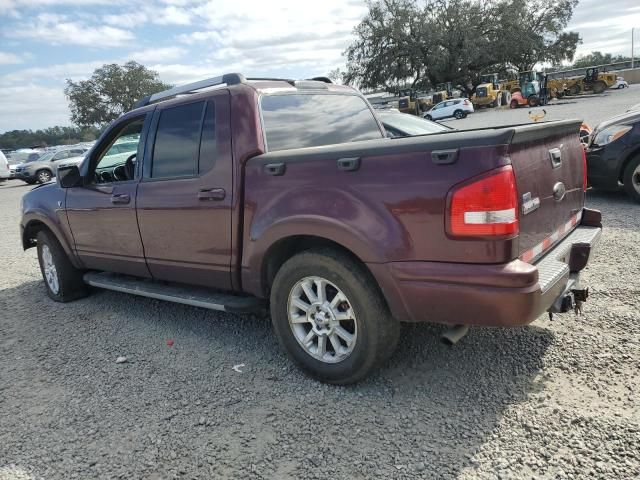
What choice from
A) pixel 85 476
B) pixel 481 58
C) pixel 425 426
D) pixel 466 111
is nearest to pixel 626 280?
pixel 425 426

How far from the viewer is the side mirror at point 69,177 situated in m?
4.89

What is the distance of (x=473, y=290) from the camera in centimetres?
266

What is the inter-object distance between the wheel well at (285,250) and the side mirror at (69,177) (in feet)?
7.98

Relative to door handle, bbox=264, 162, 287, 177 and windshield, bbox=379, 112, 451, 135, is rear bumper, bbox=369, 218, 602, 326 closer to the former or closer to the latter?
door handle, bbox=264, 162, 287, 177

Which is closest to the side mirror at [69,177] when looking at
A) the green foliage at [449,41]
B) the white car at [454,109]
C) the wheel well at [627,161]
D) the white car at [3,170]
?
the wheel well at [627,161]

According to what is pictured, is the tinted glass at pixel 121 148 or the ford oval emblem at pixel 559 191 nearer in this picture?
the ford oval emblem at pixel 559 191

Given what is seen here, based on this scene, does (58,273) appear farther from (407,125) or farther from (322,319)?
(407,125)

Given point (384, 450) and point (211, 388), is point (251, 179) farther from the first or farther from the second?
point (384, 450)

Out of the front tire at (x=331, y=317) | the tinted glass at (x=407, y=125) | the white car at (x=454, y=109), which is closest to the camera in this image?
the front tire at (x=331, y=317)

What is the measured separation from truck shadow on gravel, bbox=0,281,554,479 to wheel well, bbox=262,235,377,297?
648 millimetres

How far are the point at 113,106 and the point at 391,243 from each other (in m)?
65.2

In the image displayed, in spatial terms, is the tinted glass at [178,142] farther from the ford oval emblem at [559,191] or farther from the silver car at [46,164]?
the silver car at [46,164]

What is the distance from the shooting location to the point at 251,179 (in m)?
3.48

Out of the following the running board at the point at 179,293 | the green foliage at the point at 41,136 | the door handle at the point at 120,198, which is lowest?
the running board at the point at 179,293
